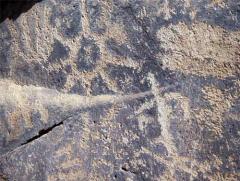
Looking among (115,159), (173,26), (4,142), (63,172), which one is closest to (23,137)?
(4,142)

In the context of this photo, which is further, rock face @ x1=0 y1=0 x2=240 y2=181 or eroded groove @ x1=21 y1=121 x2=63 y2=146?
eroded groove @ x1=21 y1=121 x2=63 y2=146

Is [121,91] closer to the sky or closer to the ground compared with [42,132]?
closer to the sky

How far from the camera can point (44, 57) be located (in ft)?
3.70

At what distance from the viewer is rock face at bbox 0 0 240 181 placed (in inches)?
36.2

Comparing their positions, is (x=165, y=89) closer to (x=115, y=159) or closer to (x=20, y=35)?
(x=115, y=159)

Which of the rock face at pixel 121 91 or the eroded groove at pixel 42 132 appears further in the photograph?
the eroded groove at pixel 42 132

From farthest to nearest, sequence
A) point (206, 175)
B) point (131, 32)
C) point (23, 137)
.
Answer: point (23, 137) < point (131, 32) < point (206, 175)

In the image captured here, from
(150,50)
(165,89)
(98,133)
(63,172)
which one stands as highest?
(150,50)

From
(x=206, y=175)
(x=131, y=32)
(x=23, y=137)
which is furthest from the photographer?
(x=23, y=137)

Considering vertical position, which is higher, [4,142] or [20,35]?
[20,35]

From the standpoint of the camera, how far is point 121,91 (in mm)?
1024

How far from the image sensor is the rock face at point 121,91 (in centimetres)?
92

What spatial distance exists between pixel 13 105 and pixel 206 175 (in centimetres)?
Answer: 63

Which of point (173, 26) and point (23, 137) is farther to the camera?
point (23, 137)
